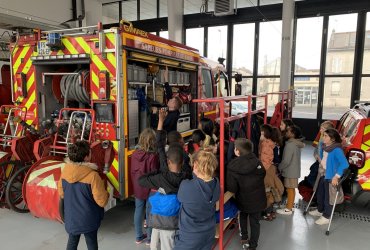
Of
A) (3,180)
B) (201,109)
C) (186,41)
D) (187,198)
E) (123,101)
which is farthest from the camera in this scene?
(186,41)

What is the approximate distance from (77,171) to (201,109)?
397 cm

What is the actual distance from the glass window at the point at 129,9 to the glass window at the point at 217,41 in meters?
3.37

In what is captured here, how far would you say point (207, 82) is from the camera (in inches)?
258

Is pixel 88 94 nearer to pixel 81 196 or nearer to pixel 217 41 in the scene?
pixel 81 196

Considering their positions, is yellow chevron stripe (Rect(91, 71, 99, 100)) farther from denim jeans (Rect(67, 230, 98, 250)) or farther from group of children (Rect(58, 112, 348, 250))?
denim jeans (Rect(67, 230, 98, 250))

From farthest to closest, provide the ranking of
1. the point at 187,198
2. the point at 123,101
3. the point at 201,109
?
the point at 201,109 → the point at 123,101 → the point at 187,198

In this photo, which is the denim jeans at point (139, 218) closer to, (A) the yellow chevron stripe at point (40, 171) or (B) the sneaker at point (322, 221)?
(A) the yellow chevron stripe at point (40, 171)

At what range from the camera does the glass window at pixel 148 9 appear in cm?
1193

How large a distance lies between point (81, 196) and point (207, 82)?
4610mm

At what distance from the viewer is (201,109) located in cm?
612

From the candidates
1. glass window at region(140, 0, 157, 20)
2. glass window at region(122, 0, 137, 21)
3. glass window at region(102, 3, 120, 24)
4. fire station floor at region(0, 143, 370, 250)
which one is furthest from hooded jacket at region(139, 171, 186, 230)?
glass window at region(102, 3, 120, 24)

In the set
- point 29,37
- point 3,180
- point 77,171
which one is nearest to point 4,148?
point 3,180

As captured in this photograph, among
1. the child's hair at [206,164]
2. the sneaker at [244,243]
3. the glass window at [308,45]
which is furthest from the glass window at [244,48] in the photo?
the child's hair at [206,164]

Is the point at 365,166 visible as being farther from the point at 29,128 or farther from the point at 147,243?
the point at 29,128
